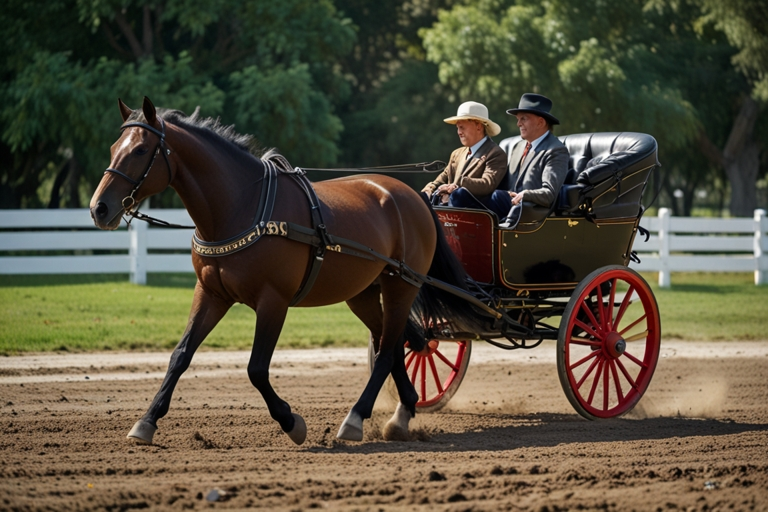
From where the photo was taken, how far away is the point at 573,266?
7.04 metres

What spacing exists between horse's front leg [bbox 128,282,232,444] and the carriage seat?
2.68 metres

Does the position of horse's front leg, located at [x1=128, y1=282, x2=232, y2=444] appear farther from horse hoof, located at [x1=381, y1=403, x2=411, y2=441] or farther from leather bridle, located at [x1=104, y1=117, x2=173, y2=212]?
horse hoof, located at [x1=381, y1=403, x2=411, y2=441]

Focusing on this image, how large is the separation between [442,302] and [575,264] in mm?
1103

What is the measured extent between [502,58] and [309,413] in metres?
17.1

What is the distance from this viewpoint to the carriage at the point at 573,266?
21.9ft

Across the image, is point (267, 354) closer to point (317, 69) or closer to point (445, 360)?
point (445, 360)

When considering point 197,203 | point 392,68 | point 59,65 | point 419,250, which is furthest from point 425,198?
point 392,68

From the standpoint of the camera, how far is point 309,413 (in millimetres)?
6859

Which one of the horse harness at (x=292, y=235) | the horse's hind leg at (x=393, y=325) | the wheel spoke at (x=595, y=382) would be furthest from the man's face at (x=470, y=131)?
the wheel spoke at (x=595, y=382)

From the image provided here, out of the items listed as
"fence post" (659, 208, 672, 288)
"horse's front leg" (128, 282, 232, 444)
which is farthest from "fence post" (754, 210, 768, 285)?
"horse's front leg" (128, 282, 232, 444)

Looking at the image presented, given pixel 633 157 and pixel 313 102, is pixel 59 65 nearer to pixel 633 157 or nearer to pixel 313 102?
pixel 313 102

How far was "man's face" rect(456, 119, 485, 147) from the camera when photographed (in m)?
6.99

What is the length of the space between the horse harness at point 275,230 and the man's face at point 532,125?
5.29ft

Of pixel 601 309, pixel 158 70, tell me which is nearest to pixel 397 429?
pixel 601 309
